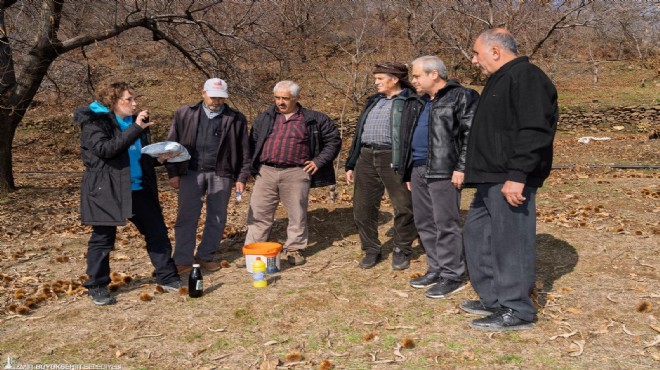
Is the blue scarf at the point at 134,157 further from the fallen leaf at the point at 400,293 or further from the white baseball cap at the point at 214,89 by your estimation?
the fallen leaf at the point at 400,293

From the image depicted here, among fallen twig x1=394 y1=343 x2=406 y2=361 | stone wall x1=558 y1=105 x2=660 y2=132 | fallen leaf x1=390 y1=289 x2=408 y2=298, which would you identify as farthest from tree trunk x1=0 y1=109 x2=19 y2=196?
stone wall x1=558 y1=105 x2=660 y2=132

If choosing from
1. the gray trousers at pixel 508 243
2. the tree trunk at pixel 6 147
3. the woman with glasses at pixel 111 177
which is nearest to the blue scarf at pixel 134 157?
the woman with glasses at pixel 111 177

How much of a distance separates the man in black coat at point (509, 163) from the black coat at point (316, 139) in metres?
2.07

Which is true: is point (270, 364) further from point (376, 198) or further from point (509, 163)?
point (376, 198)

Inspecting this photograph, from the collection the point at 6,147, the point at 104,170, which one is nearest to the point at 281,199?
the point at 104,170

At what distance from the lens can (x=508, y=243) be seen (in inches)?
155

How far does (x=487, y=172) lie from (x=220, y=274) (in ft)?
10.4

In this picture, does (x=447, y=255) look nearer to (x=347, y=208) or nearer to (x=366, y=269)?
(x=366, y=269)

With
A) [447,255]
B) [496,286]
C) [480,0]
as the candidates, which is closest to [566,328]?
[496,286]

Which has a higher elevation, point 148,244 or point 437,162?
point 437,162

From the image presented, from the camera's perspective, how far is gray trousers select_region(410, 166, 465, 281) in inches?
187

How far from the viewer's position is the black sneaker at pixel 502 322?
159 inches

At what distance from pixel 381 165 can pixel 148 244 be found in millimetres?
2376

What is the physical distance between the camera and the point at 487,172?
12.9 ft
